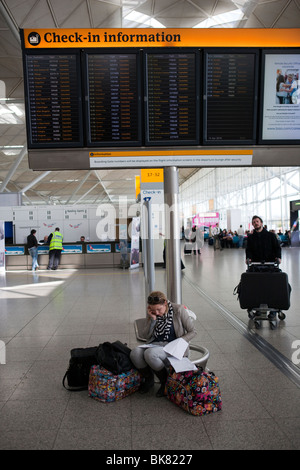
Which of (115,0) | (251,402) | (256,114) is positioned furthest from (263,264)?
(115,0)

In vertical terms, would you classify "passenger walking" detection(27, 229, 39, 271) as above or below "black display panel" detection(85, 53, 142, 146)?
below

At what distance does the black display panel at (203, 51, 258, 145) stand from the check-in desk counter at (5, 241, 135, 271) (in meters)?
14.3

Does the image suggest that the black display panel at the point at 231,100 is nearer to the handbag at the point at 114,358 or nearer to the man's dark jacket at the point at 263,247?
the handbag at the point at 114,358

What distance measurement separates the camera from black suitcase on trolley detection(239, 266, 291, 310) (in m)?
6.35

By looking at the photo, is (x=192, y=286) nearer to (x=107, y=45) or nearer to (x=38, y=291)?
(x=38, y=291)

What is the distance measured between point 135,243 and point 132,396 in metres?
13.4

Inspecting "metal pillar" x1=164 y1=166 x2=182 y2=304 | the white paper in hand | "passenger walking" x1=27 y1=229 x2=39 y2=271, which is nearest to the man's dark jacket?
"metal pillar" x1=164 y1=166 x2=182 y2=304

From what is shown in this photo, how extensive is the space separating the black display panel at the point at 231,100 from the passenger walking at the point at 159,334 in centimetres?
199

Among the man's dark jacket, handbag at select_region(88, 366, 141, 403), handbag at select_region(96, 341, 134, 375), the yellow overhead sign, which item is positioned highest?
the yellow overhead sign

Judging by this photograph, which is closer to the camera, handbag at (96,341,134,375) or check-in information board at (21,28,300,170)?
handbag at (96,341,134,375)

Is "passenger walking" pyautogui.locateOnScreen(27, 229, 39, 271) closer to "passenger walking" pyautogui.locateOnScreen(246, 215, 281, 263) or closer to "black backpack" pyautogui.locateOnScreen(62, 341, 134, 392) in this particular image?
"passenger walking" pyautogui.locateOnScreen(246, 215, 281, 263)

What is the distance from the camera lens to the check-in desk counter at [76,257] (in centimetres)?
1861
